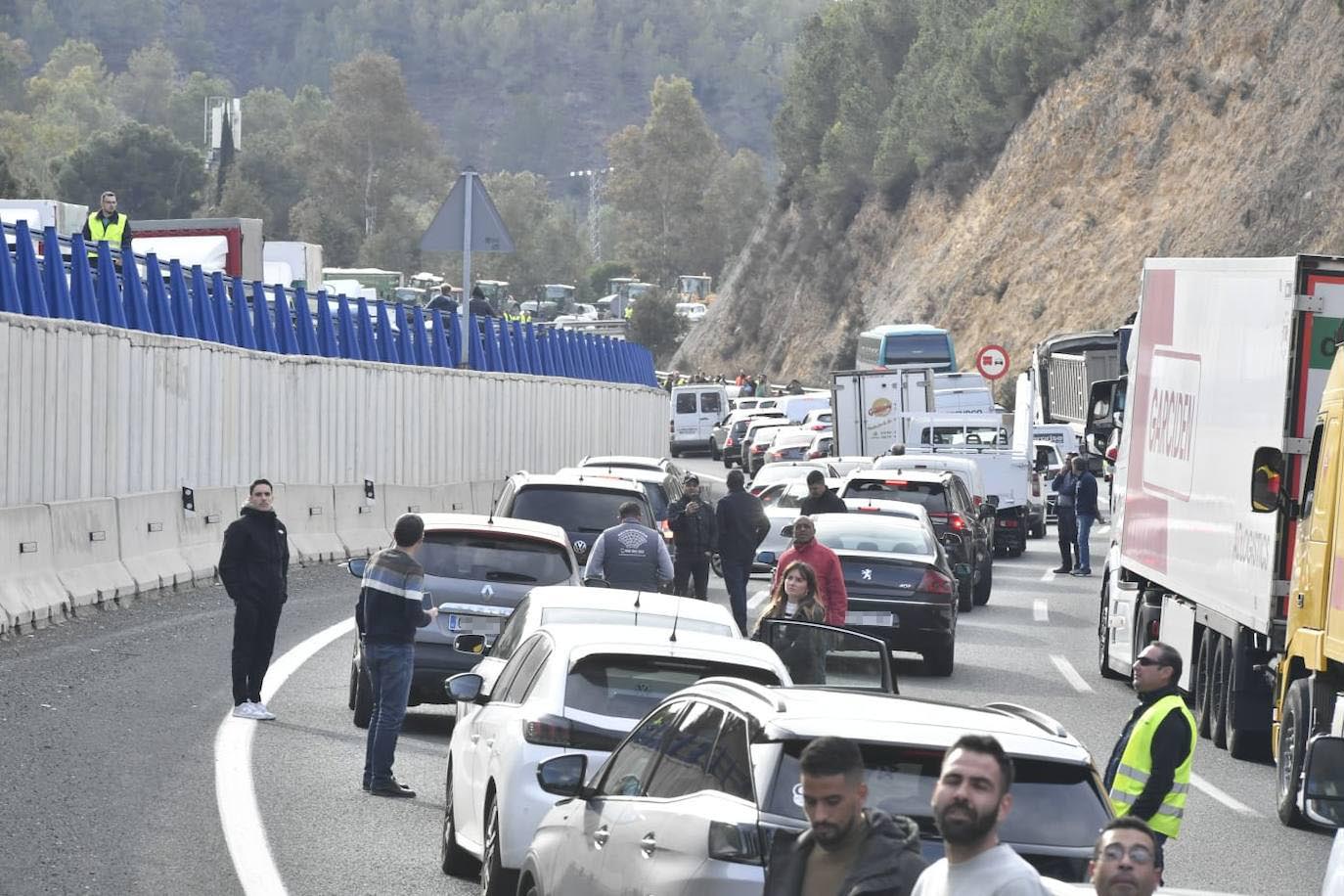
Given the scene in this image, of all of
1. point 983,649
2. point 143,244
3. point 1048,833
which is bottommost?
point 983,649

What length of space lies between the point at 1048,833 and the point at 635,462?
2433 centimetres

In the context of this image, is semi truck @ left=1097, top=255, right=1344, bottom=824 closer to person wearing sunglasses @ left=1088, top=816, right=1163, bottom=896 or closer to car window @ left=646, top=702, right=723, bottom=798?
car window @ left=646, top=702, right=723, bottom=798

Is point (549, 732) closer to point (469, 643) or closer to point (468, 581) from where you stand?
point (469, 643)

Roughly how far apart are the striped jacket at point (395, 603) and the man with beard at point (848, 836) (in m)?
7.39

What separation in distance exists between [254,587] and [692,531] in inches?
299

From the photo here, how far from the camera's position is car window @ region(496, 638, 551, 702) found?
9.87 m

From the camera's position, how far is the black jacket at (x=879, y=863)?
17.3 feet

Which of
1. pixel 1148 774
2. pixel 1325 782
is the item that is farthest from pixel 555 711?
pixel 1325 782

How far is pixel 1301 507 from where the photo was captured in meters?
13.7

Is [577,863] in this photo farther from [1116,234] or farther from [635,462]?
[1116,234]

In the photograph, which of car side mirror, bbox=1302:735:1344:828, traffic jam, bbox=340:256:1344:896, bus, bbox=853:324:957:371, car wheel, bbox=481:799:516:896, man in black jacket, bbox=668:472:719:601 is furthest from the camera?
bus, bbox=853:324:957:371

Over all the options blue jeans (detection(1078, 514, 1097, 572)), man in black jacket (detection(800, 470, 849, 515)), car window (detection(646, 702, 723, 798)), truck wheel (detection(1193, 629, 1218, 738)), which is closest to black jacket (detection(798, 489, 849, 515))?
man in black jacket (detection(800, 470, 849, 515))

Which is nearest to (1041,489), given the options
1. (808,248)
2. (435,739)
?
(435,739)

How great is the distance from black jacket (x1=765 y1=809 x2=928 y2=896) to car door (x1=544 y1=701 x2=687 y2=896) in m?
1.37
